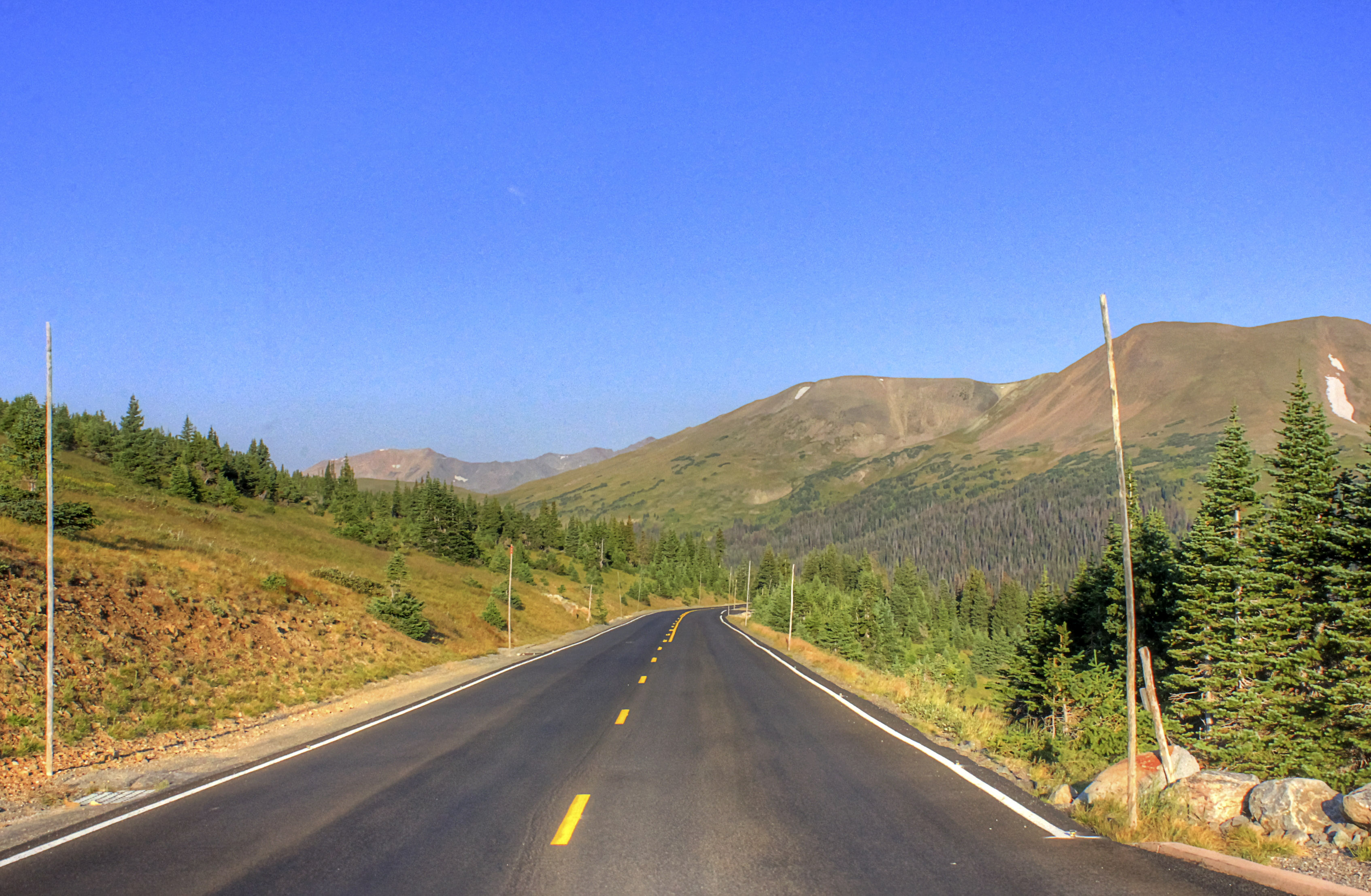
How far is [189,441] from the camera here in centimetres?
8869

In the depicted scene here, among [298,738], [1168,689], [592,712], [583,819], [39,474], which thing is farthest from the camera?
[39,474]

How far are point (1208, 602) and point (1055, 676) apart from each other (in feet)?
29.4

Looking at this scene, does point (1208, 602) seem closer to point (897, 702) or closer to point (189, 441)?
point (897, 702)

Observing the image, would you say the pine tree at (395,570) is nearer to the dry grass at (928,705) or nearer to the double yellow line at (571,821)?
the dry grass at (928,705)

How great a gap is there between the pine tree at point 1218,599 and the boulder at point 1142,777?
919 inches

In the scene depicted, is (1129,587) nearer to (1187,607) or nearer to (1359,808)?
(1359,808)

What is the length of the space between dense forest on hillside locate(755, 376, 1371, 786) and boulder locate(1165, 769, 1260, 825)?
401 centimetres

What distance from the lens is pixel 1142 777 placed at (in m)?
9.07

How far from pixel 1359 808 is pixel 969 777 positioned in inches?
172

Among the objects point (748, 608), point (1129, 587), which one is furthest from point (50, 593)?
point (748, 608)

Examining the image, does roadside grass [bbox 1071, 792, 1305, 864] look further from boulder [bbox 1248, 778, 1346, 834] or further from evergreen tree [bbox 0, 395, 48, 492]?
evergreen tree [bbox 0, 395, 48, 492]

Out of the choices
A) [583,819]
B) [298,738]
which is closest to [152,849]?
[583,819]

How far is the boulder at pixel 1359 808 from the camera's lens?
6957mm

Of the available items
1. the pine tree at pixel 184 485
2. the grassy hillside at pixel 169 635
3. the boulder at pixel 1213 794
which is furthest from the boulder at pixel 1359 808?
the pine tree at pixel 184 485
